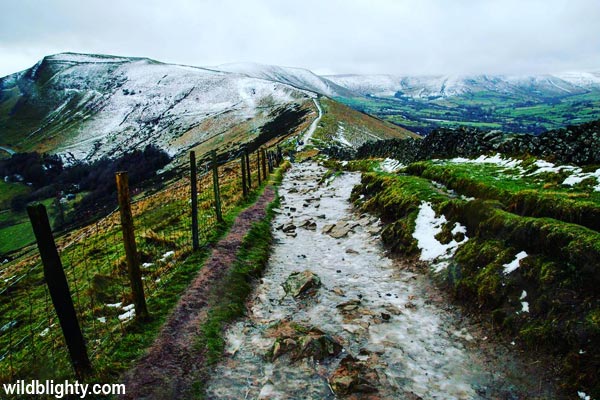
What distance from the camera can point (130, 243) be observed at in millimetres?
8125

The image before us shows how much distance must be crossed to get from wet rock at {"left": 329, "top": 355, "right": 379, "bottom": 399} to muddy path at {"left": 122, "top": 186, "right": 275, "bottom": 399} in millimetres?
2673

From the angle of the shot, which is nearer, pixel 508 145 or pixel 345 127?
pixel 508 145

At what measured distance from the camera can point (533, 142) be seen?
1680 centimetres

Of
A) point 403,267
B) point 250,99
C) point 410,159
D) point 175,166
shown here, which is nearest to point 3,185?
point 175,166

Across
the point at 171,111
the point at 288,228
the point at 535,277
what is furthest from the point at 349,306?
the point at 171,111

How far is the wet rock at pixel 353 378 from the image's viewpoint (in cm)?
634

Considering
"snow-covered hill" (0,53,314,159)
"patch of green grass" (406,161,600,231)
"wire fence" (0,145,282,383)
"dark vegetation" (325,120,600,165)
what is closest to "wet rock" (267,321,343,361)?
"wire fence" (0,145,282,383)

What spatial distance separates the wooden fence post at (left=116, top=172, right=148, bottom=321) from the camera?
7996 mm

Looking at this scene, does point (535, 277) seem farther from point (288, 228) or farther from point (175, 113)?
point (175, 113)

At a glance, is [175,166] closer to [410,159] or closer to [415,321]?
[410,159]

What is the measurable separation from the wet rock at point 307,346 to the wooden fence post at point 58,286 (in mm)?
3562

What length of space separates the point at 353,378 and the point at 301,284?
426cm

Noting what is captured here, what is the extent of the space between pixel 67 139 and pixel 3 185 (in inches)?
1557

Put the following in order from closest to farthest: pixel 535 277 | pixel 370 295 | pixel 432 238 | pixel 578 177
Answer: pixel 535 277
pixel 370 295
pixel 578 177
pixel 432 238
